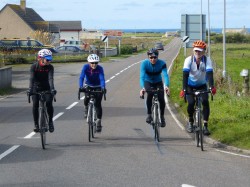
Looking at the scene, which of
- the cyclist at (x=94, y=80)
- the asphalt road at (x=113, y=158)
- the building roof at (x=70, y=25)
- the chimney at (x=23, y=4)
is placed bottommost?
the asphalt road at (x=113, y=158)

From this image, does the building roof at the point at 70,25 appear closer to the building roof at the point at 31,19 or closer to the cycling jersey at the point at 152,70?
the building roof at the point at 31,19

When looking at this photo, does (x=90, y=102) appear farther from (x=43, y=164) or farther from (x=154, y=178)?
(x=154, y=178)

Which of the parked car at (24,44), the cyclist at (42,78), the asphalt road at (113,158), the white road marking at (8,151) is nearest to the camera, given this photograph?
the asphalt road at (113,158)

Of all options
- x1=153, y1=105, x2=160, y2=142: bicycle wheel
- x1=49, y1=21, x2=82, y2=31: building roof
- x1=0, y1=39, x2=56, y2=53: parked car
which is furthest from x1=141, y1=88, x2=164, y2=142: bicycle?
x1=49, y1=21, x2=82, y2=31: building roof

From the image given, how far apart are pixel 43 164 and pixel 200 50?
379 cm

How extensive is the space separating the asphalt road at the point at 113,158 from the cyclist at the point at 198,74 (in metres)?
0.94

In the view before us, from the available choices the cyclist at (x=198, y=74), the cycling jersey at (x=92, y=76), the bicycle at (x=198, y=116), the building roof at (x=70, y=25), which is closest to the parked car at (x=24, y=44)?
the building roof at (x=70, y=25)

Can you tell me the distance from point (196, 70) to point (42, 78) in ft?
10.0

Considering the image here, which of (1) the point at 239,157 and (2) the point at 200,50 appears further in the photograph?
(2) the point at 200,50

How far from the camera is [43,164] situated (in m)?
9.84

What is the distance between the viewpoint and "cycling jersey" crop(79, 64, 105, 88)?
41.3 feet

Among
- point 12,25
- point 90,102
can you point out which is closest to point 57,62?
point 12,25

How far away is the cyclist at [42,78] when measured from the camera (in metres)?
11.5

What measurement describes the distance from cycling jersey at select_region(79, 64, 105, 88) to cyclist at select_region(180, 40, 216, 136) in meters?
1.92
